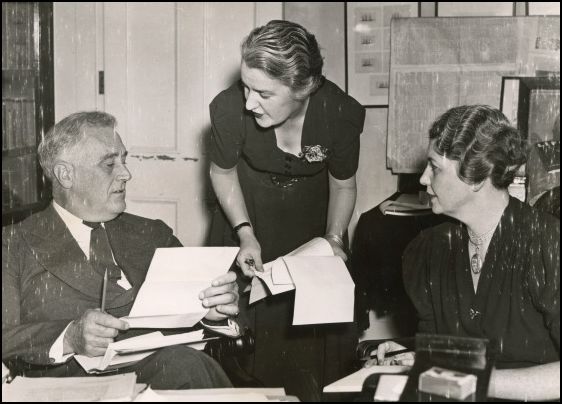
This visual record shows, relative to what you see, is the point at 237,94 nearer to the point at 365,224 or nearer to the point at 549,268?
the point at 365,224

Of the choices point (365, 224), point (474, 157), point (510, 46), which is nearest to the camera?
point (474, 157)

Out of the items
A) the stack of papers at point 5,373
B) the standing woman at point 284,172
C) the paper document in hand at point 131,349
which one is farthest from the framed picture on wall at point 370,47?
the stack of papers at point 5,373

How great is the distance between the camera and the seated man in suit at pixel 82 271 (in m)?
1.86

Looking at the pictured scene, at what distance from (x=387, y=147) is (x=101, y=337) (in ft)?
8.27

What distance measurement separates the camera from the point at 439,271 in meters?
2.09

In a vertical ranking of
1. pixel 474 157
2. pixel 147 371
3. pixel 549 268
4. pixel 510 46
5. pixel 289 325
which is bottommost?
pixel 289 325

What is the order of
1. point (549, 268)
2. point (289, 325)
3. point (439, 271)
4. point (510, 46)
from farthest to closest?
point (510, 46) → point (289, 325) → point (439, 271) → point (549, 268)

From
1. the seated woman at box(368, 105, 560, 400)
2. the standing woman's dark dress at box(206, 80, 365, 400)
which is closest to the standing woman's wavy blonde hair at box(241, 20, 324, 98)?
the standing woman's dark dress at box(206, 80, 365, 400)

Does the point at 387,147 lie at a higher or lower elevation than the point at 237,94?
lower

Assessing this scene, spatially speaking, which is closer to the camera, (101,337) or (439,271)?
(101,337)

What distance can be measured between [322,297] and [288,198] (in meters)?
0.90

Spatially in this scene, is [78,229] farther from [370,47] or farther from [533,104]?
[533,104]

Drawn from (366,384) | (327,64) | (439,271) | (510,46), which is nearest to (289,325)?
(439,271)

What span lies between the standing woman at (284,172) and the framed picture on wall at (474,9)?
4.80 ft
